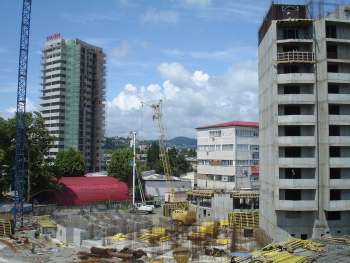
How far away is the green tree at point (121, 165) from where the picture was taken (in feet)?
386

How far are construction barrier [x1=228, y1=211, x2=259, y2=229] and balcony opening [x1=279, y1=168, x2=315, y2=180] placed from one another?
18.0 meters

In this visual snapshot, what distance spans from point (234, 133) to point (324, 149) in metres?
40.8

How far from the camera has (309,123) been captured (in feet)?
183

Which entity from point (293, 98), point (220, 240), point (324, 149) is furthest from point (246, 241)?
point (293, 98)

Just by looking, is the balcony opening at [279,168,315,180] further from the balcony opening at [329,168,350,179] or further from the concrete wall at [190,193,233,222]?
the concrete wall at [190,193,233,222]

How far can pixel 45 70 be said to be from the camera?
188875mm

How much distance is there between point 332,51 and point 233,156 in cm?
4166

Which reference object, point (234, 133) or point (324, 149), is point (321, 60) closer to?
point (324, 149)

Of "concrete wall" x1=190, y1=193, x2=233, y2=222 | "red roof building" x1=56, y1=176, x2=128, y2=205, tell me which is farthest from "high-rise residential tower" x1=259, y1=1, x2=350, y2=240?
"red roof building" x1=56, y1=176, x2=128, y2=205

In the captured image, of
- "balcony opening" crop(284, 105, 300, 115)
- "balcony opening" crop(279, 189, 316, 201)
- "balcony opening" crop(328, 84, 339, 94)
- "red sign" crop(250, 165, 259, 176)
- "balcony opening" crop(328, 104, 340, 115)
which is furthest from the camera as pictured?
"red sign" crop(250, 165, 259, 176)

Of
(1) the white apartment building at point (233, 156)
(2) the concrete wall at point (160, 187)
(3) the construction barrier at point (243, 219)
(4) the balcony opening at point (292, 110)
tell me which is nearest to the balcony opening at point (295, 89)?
(4) the balcony opening at point (292, 110)

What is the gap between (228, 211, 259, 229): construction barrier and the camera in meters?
72.6

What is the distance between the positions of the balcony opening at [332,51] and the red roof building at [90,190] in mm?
65583

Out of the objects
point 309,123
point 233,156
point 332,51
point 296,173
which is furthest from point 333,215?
point 233,156
